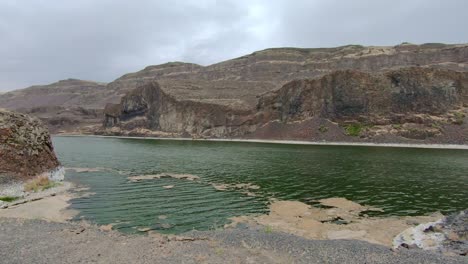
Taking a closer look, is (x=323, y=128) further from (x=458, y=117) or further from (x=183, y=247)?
(x=183, y=247)

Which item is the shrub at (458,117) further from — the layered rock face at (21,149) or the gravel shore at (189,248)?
the layered rock face at (21,149)

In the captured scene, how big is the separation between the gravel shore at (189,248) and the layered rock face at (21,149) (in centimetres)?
1330

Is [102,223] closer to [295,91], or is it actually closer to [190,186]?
[190,186]

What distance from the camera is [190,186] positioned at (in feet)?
105

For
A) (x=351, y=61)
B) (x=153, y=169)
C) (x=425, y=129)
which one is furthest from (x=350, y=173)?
(x=351, y=61)

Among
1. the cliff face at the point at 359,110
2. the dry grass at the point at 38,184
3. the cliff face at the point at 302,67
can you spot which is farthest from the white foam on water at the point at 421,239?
the cliff face at the point at 302,67

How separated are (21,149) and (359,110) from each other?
290 feet

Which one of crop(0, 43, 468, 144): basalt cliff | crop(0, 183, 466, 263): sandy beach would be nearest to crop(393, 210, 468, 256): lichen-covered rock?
crop(0, 183, 466, 263): sandy beach

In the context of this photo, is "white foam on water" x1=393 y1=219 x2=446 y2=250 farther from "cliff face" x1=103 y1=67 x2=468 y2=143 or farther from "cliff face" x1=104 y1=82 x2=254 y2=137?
"cliff face" x1=104 y1=82 x2=254 y2=137

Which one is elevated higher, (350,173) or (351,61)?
(351,61)

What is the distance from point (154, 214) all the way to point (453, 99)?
99962 mm

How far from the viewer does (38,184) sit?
97.6 ft

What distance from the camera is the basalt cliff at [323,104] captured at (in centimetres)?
9236

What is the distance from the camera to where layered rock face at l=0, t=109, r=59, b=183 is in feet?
95.8
